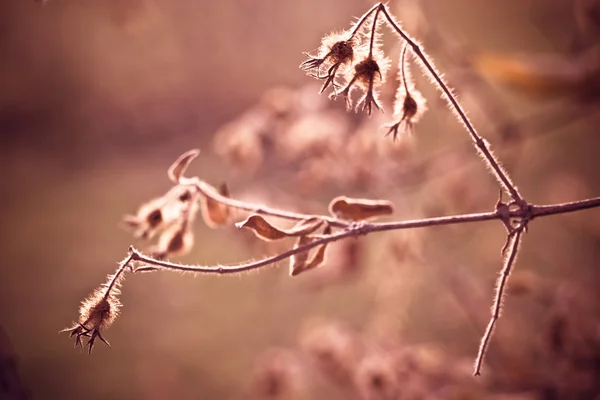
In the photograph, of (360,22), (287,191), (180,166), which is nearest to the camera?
(360,22)

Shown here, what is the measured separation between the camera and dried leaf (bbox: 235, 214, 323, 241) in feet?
1.28

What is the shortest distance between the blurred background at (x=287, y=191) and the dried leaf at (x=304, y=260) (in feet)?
0.63

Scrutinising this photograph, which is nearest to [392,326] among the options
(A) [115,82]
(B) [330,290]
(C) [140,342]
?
(B) [330,290]

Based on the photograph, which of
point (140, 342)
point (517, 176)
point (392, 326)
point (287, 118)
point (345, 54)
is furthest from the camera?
point (517, 176)

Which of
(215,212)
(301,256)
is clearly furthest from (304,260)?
(215,212)

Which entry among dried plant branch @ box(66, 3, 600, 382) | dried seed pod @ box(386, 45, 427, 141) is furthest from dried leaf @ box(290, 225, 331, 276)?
dried seed pod @ box(386, 45, 427, 141)

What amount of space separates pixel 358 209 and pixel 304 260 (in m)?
0.07

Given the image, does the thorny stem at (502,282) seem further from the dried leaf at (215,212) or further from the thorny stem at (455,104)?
the dried leaf at (215,212)

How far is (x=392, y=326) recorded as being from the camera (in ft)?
3.05

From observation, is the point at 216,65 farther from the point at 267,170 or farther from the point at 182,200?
the point at 182,200

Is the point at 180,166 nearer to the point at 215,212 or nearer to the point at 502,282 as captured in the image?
the point at 215,212

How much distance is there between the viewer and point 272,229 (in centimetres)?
40

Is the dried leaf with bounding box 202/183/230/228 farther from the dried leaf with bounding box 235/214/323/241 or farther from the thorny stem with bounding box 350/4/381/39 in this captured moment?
the thorny stem with bounding box 350/4/381/39

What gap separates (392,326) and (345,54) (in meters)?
0.68
